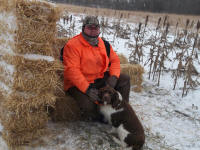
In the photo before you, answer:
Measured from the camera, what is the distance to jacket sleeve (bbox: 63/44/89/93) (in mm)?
3041

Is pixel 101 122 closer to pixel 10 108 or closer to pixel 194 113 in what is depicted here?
pixel 10 108

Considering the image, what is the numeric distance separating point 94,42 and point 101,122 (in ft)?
4.91

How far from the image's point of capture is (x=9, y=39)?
2.44 m

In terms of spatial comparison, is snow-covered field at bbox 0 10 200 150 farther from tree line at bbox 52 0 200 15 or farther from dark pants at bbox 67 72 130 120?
tree line at bbox 52 0 200 15

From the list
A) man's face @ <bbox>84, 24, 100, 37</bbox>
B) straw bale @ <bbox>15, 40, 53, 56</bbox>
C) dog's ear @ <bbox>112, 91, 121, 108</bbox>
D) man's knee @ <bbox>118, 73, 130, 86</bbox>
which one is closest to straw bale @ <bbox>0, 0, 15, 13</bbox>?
straw bale @ <bbox>15, 40, 53, 56</bbox>

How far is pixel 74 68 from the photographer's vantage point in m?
3.04

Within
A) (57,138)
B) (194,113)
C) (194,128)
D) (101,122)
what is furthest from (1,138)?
(194,113)

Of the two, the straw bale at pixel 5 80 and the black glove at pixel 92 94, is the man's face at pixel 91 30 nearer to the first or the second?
the black glove at pixel 92 94

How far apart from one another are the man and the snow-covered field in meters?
0.38

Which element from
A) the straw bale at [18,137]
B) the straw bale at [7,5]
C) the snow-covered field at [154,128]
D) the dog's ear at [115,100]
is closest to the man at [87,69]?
the dog's ear at [115,100]

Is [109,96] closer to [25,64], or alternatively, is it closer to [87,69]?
[87,69]

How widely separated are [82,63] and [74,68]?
0.25 meters

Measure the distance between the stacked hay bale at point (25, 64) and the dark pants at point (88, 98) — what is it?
22.3 inches

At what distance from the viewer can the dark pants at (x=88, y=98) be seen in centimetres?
317
